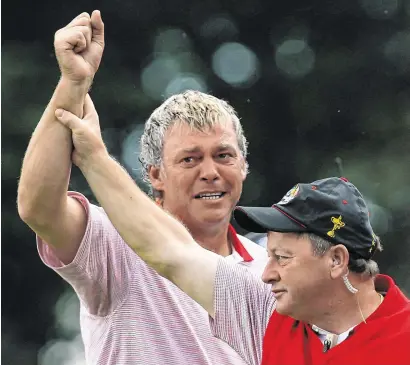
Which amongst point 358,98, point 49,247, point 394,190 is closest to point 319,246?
point 49,247

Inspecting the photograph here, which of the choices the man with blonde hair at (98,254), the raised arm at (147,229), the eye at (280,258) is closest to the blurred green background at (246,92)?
the man with blonde hair at (98,254)

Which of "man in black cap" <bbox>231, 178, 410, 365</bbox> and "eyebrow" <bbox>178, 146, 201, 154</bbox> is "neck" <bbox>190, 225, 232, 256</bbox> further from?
"man in black cap" <bbox>231, 178, 410, 365</bbox>

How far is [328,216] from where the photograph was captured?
314 centimetres

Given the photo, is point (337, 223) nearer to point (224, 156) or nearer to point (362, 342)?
point (362, 342)

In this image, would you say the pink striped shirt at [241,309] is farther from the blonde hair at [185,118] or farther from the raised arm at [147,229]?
the blonde hair at [185,118]

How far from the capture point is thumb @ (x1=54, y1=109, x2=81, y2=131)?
3.49m

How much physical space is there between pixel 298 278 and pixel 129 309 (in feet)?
2.44

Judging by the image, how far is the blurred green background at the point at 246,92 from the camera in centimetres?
Answer: 1010

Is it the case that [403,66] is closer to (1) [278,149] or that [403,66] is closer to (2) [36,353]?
(1) [278,149]

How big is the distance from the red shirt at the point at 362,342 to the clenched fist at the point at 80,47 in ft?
3.34

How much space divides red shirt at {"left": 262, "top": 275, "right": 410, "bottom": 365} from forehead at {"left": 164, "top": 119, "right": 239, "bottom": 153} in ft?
3.51

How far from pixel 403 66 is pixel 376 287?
26.2 feet

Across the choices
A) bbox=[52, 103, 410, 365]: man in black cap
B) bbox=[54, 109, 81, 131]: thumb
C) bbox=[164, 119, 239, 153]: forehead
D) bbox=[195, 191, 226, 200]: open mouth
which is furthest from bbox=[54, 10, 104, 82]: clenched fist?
bbox=[195, 191, 226, 200]: open mouth

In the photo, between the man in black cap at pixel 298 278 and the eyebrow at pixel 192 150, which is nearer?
the man in black cap at pixel 298 278
